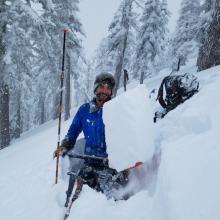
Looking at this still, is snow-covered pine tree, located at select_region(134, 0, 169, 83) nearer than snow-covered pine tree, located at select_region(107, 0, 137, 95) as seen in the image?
No

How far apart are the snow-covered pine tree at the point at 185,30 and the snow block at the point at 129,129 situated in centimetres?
2838

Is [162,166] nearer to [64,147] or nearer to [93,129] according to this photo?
[93,129]

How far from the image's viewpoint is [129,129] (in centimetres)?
434

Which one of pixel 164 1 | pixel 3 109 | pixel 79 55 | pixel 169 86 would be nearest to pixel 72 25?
pixel 79 55

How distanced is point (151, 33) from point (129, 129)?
94.1 feet

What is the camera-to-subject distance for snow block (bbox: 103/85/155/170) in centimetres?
427

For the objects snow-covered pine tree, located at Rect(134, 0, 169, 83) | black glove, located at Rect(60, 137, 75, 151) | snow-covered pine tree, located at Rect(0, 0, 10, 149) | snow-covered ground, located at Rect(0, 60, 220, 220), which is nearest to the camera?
snow-covered ground, located at Rect(0, 60, 220, 220)

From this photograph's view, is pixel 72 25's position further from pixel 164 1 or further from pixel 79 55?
pixel 164 1

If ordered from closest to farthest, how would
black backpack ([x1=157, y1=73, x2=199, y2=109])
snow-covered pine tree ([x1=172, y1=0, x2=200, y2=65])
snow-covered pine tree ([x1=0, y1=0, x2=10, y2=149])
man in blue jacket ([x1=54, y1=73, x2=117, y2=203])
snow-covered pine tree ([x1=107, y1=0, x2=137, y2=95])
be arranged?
1. man in blue jacket ([x1=54, y1=73, x2=117, y2=203])
2. black backpack ([x1=157, y1=73, x2=199, y2=109])
3. snow-covered pine tree ([x1=0, y1=0, x2=10, y2=149])
4. snow-covered pine tree ([x1=107, y1=0, x2=137, y2=95])
5. snow-covered pine tree ([x1=172, y1=0, x2=200, y2=65])

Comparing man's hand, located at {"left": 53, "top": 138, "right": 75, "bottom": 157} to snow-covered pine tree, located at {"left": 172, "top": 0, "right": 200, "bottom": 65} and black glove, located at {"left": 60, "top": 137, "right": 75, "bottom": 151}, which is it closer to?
black glove, located at {"left": 60, "top": 137, "right": 75, "bottom": 151}

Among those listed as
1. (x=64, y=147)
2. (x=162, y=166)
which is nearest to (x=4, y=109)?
(x=64, y=147)

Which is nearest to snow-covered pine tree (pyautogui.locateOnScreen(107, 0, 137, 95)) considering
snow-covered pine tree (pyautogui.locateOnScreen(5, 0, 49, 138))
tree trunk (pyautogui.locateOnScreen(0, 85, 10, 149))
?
snow-covered pine tree (pyautogui.locateOnScreen(5, 0, 49, 138))

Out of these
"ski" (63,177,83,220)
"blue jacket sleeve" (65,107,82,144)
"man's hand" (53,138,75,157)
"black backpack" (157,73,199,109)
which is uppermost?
"black backpack" (157,73,199,109)

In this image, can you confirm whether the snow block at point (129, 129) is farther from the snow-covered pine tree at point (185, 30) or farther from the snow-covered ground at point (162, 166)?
the snow-covered pine tree at point (185, 30)
